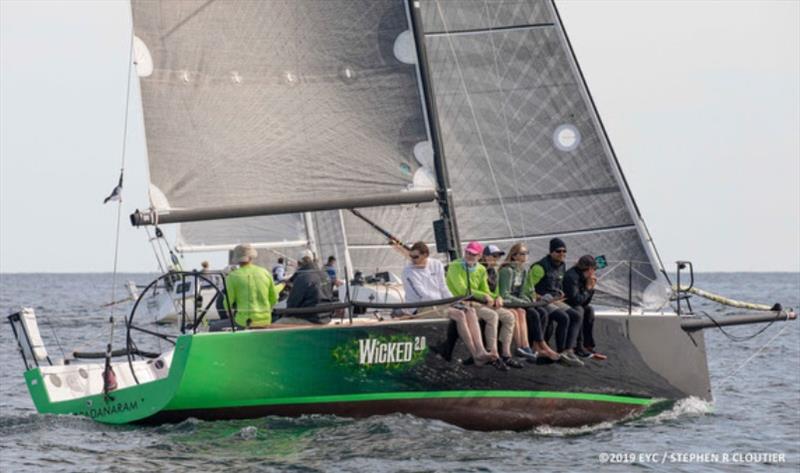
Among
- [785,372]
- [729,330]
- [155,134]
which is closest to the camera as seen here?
[155,134]

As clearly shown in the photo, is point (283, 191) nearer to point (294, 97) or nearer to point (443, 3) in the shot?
point (294, 97)

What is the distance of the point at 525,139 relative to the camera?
65.6 ft

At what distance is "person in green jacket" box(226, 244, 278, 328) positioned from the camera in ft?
50.6

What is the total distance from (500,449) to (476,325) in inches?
52.8

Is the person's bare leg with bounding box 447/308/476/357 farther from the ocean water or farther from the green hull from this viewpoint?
the ocean water

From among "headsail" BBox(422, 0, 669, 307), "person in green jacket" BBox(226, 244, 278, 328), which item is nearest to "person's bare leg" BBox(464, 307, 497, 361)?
"person in green jacket" BBox(226, 244, 278, 328)

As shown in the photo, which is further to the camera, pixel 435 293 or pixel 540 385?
pixel 540 385

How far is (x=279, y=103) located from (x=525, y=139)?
3840 mm

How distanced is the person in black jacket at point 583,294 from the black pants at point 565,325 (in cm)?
9

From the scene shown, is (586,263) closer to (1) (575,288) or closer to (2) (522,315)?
(1) (575,288)

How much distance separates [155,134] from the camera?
17.1 meters

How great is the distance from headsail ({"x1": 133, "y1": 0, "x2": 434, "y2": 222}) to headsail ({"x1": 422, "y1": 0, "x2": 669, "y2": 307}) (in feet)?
8.67

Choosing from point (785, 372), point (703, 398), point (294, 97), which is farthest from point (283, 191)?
point (785, 372)

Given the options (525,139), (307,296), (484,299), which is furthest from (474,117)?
(307,296)
